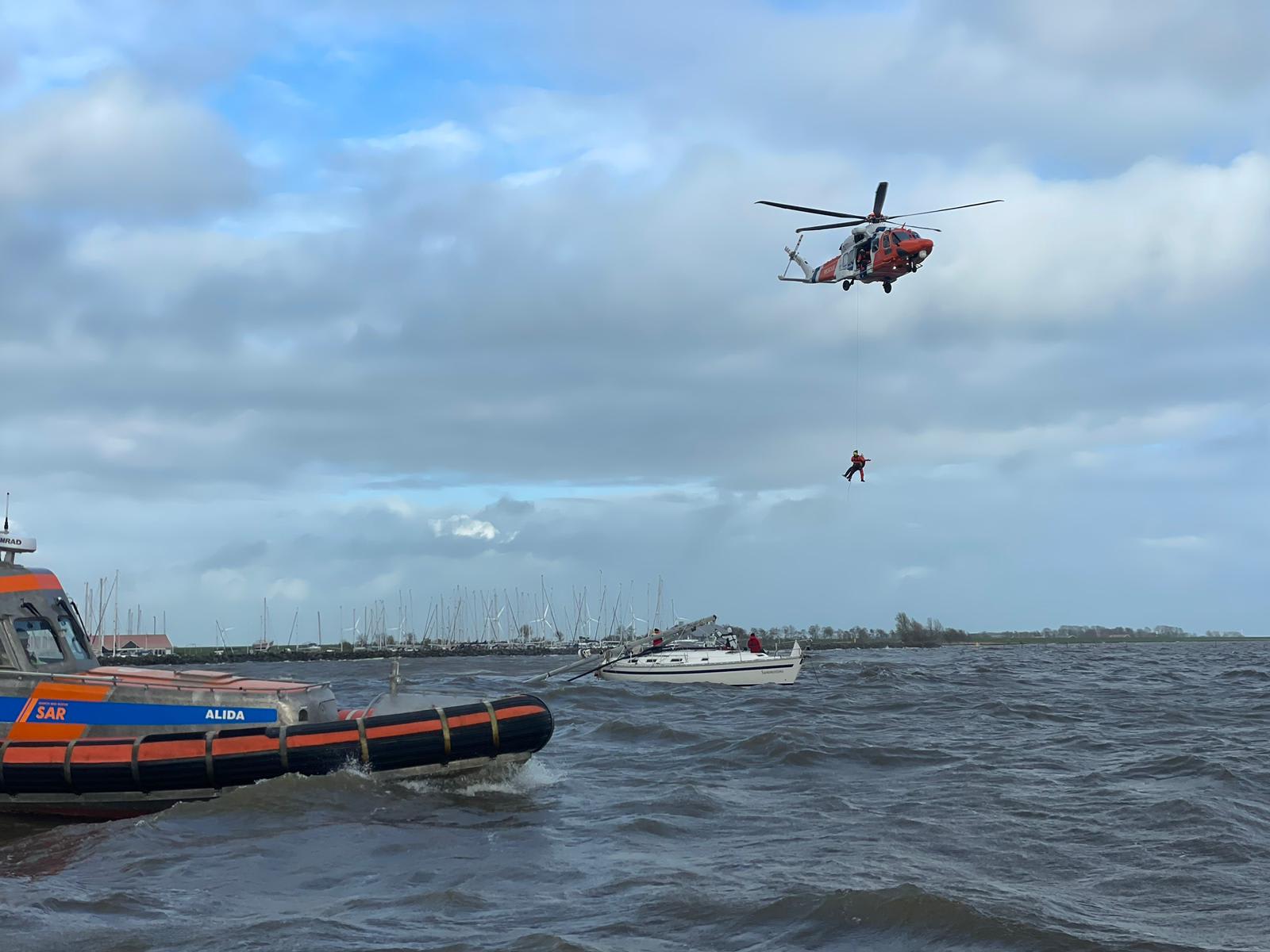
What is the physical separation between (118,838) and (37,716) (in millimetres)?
2786

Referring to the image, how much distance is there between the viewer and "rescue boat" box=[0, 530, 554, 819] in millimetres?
13469

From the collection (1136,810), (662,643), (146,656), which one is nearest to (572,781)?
(1136,810)

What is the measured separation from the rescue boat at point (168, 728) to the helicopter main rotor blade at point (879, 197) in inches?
869

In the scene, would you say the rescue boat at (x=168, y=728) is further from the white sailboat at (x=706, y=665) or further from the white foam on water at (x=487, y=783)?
the white sailboat at (x=706, y=665)

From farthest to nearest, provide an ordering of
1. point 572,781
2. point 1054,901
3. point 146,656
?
point 146,656
point 572,781
point 1054,901

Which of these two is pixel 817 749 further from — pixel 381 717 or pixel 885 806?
→ pixel 381 717

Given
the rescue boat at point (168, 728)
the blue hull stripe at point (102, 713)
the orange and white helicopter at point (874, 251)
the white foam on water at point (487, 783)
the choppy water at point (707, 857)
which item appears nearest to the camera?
the choppy water at point (707, 857)

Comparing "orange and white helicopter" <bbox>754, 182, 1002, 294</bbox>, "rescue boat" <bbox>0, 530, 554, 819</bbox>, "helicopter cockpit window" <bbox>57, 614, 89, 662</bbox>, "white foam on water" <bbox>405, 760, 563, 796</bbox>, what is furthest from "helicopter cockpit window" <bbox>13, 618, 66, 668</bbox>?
"orange and white helicopter" <bbox>754, 182, 1002, 294</bbox>

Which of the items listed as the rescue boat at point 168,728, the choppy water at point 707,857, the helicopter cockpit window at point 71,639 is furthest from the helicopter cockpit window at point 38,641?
the choppy water at point 707,857

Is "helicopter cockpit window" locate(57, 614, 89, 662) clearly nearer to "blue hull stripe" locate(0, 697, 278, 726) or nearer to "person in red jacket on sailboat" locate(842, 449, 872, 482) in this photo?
"blue hull stripe" locate(0, 697, 278, 726)

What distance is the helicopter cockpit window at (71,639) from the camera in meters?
15.2

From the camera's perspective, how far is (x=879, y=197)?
106 feet

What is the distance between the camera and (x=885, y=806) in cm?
1412

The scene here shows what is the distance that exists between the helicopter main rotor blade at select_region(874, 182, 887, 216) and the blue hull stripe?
24.6m
